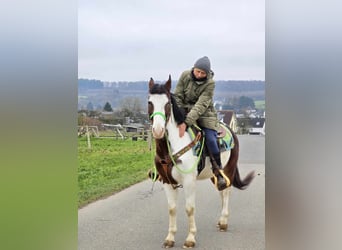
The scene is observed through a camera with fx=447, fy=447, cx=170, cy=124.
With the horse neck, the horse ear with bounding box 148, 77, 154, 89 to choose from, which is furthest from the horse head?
the horse neck

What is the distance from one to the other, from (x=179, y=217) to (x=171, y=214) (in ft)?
0.36

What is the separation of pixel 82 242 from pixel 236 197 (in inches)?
30.0

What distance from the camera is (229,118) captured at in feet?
6.98

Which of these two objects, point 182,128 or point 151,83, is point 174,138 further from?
point 151,83

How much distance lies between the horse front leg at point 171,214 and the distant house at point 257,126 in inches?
18.3

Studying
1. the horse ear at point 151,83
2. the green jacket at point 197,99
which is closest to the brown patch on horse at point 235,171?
the green jacket at point 197,99

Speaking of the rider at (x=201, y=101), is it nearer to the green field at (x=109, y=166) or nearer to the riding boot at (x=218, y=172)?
the riding boot at (x=218, y=172)

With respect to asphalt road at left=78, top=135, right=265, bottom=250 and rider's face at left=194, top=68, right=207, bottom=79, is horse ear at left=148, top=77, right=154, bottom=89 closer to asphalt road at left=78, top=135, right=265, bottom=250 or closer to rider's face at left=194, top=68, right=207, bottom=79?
rider's face at left=194, top=68, right=207, bottom=79

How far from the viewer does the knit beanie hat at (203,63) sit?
197cm
